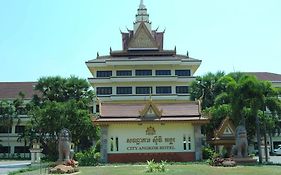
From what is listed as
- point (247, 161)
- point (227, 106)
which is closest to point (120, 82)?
point (227, 106)

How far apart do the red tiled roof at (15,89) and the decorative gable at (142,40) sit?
786 inches

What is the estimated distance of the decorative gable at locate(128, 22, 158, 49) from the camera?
62.2 metres

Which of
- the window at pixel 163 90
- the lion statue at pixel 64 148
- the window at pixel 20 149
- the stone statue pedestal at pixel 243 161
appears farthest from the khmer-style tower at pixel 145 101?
the window at pixel 20 149

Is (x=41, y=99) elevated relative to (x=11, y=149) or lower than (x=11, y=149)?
elevated

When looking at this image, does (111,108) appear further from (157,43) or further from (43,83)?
(157,43)

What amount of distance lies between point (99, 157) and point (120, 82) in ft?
83.2

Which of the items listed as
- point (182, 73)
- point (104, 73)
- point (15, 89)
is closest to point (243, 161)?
point (182, 73)

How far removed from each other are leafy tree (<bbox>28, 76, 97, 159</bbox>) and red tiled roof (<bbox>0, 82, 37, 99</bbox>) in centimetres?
1911

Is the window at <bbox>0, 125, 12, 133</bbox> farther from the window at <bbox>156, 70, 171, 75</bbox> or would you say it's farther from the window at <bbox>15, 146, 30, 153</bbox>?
the window at <bbox>156, 70, 171, 75</bbox>

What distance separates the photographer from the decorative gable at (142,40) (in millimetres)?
62156

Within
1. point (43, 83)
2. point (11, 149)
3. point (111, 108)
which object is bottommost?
point (11, 149)

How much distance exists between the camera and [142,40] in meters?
62.8

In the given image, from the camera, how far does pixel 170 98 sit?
57.8 m

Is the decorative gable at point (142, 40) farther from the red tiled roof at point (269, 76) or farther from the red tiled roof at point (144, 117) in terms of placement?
the red tiled roof at point (144, 117)
